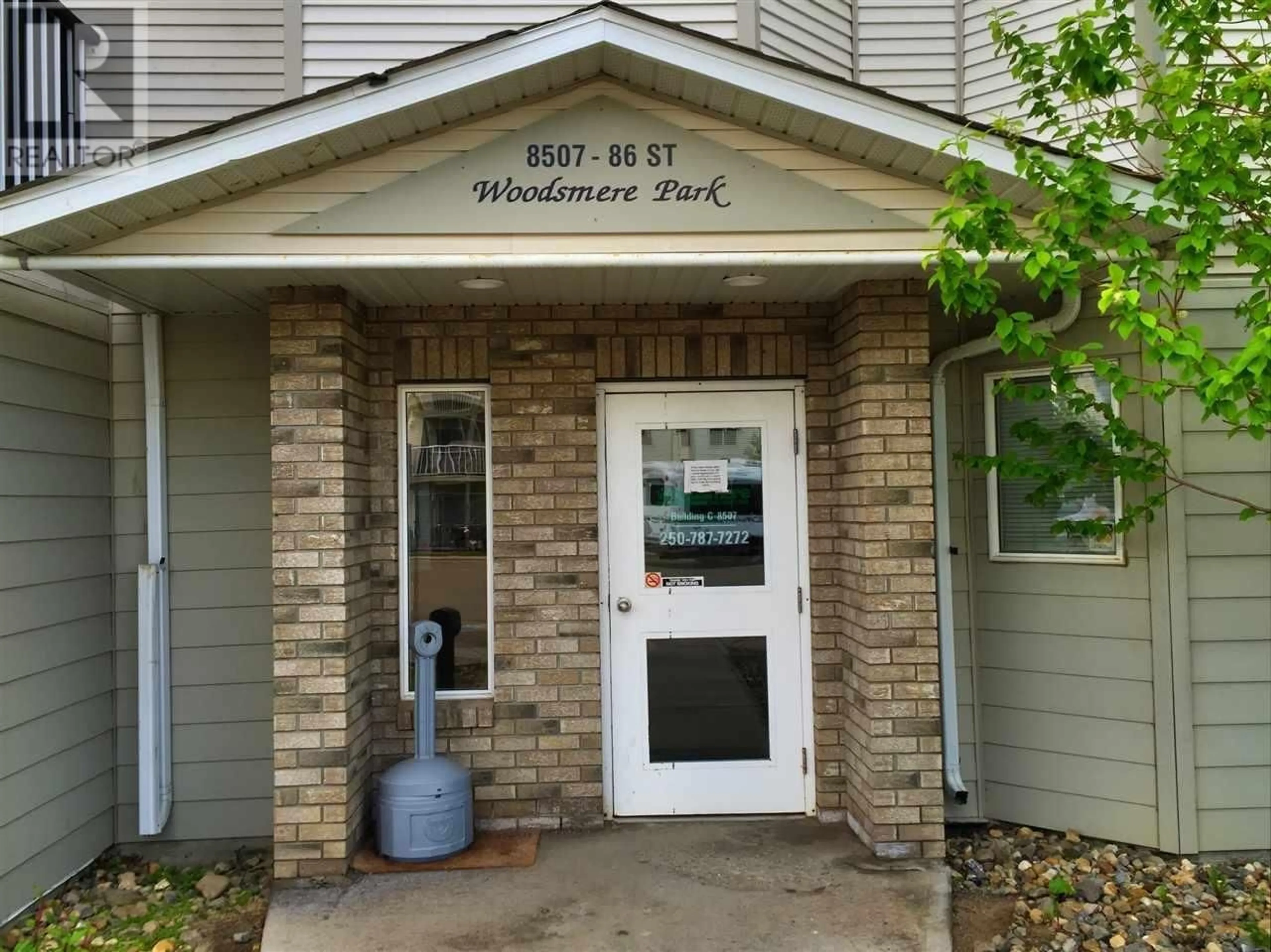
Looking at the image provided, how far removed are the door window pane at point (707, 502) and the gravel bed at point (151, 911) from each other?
2.49 m

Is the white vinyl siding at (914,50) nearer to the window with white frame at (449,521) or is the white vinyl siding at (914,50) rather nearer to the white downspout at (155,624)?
the window with white frame at (449,521)

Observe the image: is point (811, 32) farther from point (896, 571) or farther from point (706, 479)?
point (896, 571)

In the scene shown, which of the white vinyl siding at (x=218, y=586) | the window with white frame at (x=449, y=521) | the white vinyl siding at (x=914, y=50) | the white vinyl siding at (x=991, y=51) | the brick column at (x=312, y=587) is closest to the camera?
the brick column at (x=312, y=587)

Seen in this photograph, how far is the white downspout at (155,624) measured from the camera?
179 inches

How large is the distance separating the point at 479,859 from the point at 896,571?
230cm

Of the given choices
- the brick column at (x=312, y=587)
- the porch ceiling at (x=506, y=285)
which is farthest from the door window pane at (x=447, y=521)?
the porch ceiling at (x=506, y=285)

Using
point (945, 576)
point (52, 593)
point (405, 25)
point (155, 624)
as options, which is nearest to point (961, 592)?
point (945, 576)

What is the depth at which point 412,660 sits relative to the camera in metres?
4.56

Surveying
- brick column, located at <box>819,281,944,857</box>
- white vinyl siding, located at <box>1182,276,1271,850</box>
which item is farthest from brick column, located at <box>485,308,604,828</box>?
white vinyl siding, located at <box>1182,276,1271,850</box>

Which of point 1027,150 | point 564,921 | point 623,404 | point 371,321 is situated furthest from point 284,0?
point 564,921

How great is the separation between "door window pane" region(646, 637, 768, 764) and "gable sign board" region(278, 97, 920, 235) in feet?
6.83

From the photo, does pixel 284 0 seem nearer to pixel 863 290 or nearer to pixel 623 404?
pixel 623 404

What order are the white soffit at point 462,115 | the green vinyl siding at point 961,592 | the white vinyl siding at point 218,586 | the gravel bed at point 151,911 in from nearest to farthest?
the white soffit at point 462,115, the gravel bed at point 151,911, the white vinyl siding at point 218,586, the green vinyl siding at point 961,592

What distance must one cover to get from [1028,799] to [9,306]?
5421 millimetres
